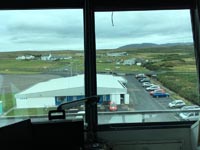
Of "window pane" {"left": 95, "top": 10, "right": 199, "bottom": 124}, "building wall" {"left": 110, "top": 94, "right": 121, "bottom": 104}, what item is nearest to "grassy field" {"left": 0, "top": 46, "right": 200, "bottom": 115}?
"window pane" {"left": 95, "top": 10, "right": 199, "bottom": 124}

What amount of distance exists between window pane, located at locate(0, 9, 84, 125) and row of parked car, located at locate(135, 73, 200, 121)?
0.68 m

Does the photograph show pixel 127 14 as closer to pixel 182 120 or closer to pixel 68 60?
pixel 68 60

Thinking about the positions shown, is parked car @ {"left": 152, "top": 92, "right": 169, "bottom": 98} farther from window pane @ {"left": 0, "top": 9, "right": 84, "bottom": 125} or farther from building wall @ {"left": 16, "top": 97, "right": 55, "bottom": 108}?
building wall @ {"left": 16, "top": 97, "right": 55, "bottom": 108}

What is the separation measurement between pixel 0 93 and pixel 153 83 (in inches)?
63.3

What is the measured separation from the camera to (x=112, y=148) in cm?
304

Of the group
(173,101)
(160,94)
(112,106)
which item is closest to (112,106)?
(112,106)

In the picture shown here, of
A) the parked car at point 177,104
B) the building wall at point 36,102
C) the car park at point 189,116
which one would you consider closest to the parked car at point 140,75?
the parked car at point 177,104

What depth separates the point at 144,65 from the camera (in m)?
3.26

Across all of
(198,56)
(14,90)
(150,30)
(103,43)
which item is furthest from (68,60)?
(198,56)

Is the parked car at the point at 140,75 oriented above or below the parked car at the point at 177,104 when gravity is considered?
above

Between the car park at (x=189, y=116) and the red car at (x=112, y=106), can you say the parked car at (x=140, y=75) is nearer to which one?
the red car at (x=112, y=106)

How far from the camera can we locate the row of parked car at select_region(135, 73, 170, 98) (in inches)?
128

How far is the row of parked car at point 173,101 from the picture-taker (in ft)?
10.6

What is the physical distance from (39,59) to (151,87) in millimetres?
1236
